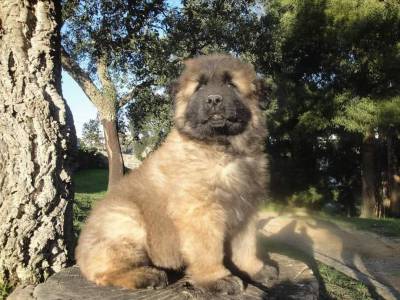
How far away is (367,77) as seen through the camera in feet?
51.3

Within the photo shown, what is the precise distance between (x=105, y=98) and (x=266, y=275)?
1139cm

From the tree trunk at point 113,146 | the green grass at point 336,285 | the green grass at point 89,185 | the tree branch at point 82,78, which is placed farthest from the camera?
the tree branch at point 82,78

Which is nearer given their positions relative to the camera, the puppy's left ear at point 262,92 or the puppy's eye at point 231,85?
the puppy's eye at point 231,85

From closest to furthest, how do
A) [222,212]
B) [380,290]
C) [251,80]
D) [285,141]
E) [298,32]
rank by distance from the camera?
1. [222,212]
2. [251,80]
3. [380,290]
4. [298,32]
5. [285,141]

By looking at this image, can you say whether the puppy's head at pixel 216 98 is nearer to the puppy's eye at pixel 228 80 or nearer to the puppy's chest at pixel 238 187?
the puppy's eye at pixel 228 80

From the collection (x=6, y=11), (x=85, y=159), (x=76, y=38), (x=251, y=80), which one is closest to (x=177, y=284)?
(x=251, y=80)

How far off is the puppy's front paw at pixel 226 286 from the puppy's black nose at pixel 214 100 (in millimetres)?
1252

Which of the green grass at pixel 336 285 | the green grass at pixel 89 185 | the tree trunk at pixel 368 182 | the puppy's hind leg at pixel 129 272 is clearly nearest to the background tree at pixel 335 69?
the tree trunk at pixel 368 182

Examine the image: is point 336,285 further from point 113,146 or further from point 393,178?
point 393,178

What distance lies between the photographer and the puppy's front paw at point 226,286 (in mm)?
3164

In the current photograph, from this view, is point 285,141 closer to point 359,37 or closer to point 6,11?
point 359,37

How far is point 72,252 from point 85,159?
2908 centimetres

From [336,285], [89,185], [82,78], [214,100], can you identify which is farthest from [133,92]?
[214,100]

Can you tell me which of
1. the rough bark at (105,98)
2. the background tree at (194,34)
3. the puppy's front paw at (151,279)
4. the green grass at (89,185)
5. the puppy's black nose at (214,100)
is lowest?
the puppy's front paw at (151,279)
